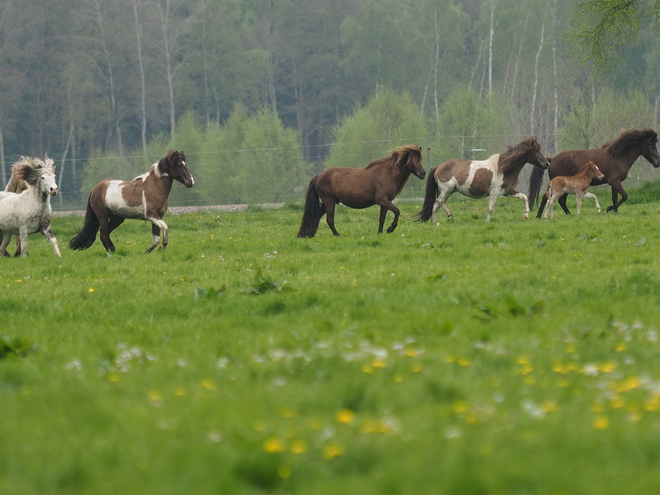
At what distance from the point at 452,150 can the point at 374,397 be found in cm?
4563

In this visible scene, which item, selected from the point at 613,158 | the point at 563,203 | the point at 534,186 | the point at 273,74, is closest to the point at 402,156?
the point at 563,203

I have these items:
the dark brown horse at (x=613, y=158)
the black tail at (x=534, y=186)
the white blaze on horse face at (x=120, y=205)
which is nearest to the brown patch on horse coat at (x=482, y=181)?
the dark brown horse at (x=613, y=158)

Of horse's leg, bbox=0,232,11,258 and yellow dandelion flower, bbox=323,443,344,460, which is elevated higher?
yellow dandelion flower, bbox=323,443,344,460

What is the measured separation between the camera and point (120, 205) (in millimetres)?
18516

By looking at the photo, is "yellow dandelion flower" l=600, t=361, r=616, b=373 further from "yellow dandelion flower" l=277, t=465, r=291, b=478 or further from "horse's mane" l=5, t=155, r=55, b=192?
"horse's mane" l=5, t=155, r=55, b=192

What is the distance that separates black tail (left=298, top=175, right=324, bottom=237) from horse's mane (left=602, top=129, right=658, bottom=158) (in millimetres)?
8280

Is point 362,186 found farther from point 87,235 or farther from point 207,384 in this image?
point 207,384

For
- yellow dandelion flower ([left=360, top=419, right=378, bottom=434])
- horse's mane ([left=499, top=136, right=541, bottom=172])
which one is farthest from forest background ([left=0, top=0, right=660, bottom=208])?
yellow dandelion flower ([left=360, top=419, right=378, bottom=434])

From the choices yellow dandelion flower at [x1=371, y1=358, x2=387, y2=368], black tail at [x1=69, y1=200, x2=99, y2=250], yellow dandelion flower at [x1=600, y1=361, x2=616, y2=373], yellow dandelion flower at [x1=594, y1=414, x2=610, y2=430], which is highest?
yellow dandelion flower at [x1=594, y1=414, x2=610, y2=430]

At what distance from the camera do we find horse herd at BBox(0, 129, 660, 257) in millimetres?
17344

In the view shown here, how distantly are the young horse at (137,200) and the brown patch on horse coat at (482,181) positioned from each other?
7.08 metres

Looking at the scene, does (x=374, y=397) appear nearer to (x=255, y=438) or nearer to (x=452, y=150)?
(x=255, y=438)

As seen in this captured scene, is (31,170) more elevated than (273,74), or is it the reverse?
(273,74)

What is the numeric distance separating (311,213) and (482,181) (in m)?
4.55
